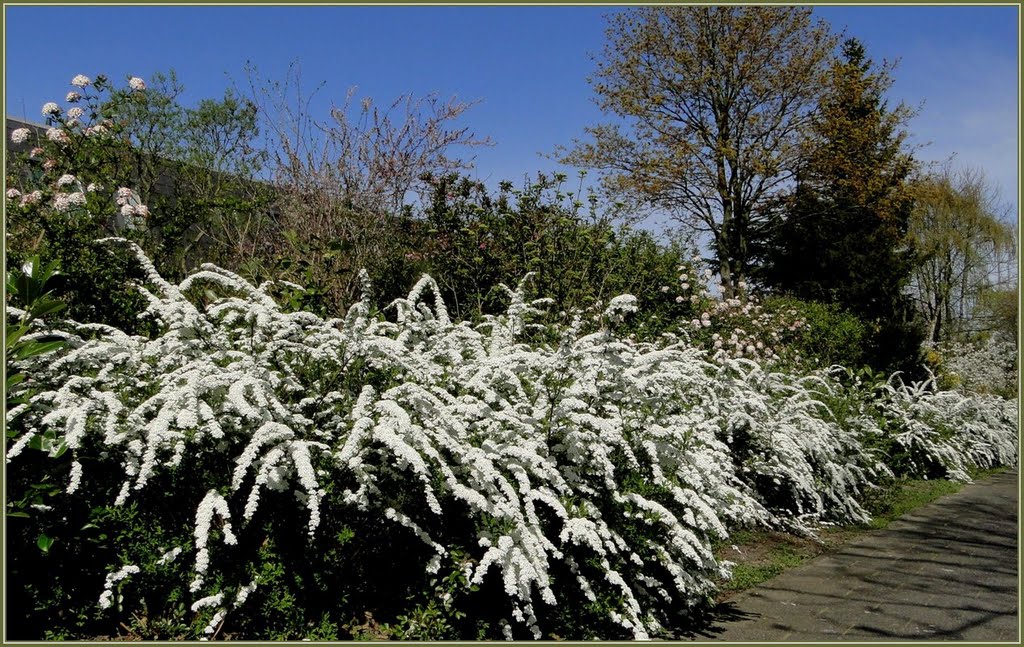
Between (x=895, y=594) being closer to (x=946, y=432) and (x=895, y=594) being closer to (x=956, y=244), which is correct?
(x=946, y=432)

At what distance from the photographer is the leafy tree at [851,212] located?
21.7 meters

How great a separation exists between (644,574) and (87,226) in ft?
13.8

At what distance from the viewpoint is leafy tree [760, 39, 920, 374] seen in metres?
21.7

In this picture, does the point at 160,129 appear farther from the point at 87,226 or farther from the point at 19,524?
the point at 19,524

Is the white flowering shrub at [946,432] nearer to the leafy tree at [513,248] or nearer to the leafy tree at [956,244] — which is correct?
the leafy tree at [513,248]

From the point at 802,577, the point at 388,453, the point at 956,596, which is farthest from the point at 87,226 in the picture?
the point at 956,596

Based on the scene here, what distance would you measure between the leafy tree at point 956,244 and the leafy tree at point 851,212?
208 cm

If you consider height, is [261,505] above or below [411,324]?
below

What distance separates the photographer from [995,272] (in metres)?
29.4

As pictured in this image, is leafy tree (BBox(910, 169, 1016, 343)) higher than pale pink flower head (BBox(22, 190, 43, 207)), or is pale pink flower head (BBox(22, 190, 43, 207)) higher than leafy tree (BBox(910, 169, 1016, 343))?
leafy tree (BBox(910, 169, 1016, 343))

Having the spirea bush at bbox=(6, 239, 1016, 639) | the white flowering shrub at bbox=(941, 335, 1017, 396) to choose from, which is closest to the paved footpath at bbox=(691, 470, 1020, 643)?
the spirea bush at bbox=(6, 239, 1016, 639)

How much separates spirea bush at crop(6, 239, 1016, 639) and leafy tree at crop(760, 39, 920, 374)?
1653 cm

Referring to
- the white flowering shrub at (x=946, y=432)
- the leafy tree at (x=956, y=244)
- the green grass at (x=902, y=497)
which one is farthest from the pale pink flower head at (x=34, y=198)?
the leafy tree at (x=956, y=244)

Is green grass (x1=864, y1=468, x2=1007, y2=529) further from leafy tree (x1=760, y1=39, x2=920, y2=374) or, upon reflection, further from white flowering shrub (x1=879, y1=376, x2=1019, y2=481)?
leafy tree (x1=760, y1=39, x2=920, y2=374)
